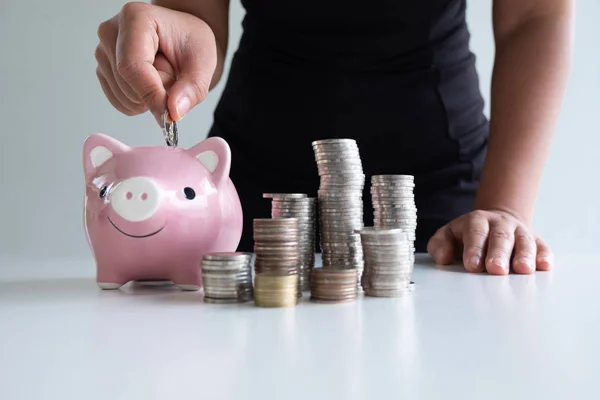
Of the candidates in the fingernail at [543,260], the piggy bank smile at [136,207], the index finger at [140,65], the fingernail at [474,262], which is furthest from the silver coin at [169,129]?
the fingernail at [543,260]

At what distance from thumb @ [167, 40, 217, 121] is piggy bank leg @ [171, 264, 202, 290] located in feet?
0.65

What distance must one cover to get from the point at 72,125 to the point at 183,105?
7.09 feet

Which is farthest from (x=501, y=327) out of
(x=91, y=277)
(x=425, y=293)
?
(x=91, y=277)

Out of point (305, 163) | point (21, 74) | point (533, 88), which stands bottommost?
point (305, 163)

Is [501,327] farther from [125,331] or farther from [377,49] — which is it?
[377,49]

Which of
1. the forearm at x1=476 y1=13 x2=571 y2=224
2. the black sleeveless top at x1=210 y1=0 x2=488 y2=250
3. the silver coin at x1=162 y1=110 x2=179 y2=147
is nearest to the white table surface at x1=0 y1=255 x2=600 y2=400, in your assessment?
the silver coin at x1=162 y1=110 x2=179 y2=147

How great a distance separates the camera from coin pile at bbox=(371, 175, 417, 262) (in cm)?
102

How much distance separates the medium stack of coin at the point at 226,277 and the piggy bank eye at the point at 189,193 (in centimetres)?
11

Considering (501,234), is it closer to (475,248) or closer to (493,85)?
(475,248)

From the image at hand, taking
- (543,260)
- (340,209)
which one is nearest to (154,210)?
(340,209)

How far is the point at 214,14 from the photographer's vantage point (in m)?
1.45

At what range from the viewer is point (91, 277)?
1068mm

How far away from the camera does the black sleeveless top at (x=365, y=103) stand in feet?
4.74

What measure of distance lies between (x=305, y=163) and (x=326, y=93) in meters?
0.15
